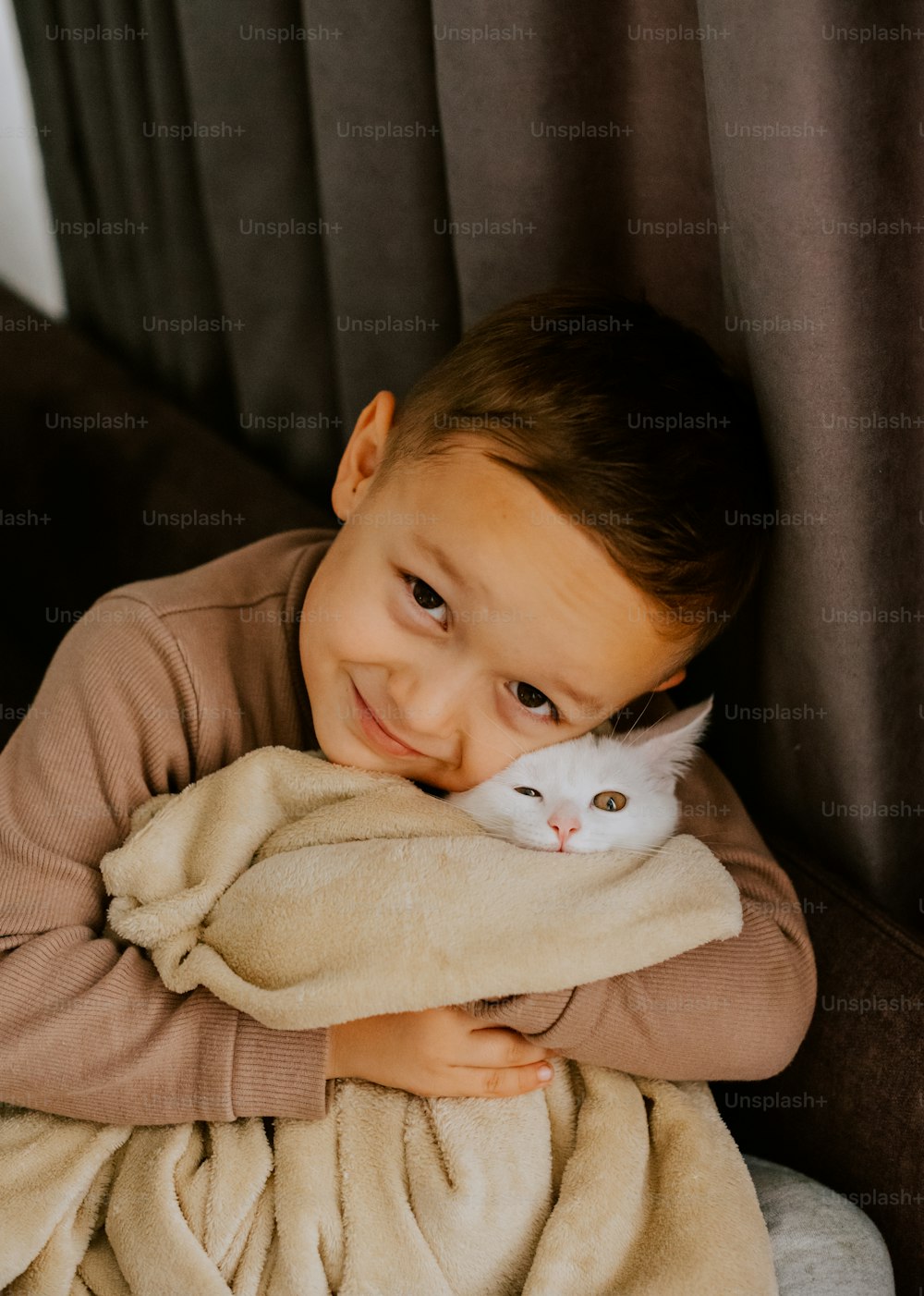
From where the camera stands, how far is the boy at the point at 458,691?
85cm

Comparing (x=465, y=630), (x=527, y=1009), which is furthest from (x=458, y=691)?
(x=527, y=1009)

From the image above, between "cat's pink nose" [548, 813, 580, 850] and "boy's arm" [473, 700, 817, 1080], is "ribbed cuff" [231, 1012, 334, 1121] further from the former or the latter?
"cat's pink nose" [548, 813, 580, 850]

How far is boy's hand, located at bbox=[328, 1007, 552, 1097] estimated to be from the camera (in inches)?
32.8

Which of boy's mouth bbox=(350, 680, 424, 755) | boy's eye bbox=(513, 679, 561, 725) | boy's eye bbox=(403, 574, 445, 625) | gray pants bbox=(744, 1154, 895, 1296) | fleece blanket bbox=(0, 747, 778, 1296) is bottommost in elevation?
gray pants bbox=(744, 1154, 895, 1296)

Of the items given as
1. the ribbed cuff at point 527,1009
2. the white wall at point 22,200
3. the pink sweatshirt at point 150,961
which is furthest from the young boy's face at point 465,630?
the white wall at point 22,200

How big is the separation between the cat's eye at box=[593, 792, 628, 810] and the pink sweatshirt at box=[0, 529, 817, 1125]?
0.27 ft

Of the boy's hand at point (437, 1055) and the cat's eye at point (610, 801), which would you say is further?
the cat's eye at point (610, 801)

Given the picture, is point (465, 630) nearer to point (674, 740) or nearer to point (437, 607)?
point (437, 607)

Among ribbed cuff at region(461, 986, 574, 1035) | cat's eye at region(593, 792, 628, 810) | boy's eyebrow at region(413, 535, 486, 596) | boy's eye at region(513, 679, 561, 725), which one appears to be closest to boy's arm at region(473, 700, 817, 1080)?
ribbed cuff at region(461, 986, 574, 1035)

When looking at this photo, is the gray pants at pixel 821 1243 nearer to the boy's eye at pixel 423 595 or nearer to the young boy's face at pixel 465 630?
the young boy's face at pixel 465 630

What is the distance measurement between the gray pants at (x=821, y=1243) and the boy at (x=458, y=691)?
0.10 meters

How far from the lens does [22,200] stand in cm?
268

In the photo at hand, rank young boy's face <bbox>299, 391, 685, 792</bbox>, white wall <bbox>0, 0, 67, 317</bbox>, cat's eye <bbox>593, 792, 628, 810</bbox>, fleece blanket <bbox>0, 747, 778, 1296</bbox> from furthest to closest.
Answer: white wall <bbox>0, 0, 67, 317</bbox> < cat's eye <bbox>593, 792, 628, 810</bbox> < young boy's face <bbox>299, 391, 685, 792</bbox> < fleece blanket <bbox>0, 747, 778, 1296</bbox>

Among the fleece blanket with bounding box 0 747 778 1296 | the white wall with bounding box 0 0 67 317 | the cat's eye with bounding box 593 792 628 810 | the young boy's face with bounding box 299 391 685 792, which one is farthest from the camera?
the white wall with bounding box 0 0 67 317
